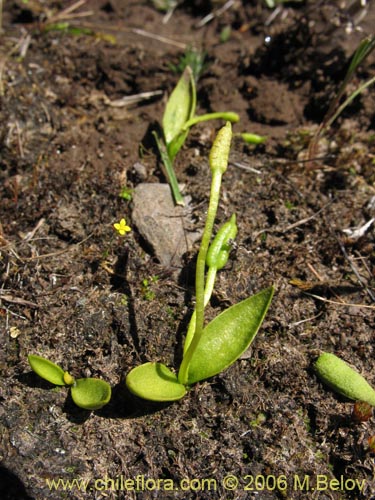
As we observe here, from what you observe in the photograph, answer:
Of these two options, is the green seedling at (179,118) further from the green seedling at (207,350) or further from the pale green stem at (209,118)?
the green seedling at (207,350)

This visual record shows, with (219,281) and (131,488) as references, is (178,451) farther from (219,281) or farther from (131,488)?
(219,281)

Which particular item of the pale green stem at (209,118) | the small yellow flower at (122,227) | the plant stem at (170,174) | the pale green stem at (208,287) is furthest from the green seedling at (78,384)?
the pale green stem at (209,118)

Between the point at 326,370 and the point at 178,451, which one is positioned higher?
the point at 326,370

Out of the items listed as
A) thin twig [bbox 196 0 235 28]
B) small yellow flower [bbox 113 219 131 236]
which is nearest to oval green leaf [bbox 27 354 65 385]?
small yellow flower [bbox 113 219 131 236]

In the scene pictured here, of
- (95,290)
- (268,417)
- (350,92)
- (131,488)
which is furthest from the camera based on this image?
Result: (350,92)

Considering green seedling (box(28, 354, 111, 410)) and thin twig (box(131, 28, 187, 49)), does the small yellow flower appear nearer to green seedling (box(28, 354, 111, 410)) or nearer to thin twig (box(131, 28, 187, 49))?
green seedling (box(28, 354, 111, 410))

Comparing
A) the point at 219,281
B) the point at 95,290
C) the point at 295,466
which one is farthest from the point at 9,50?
the point at 295,466

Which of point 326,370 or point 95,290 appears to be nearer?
point 326,370
